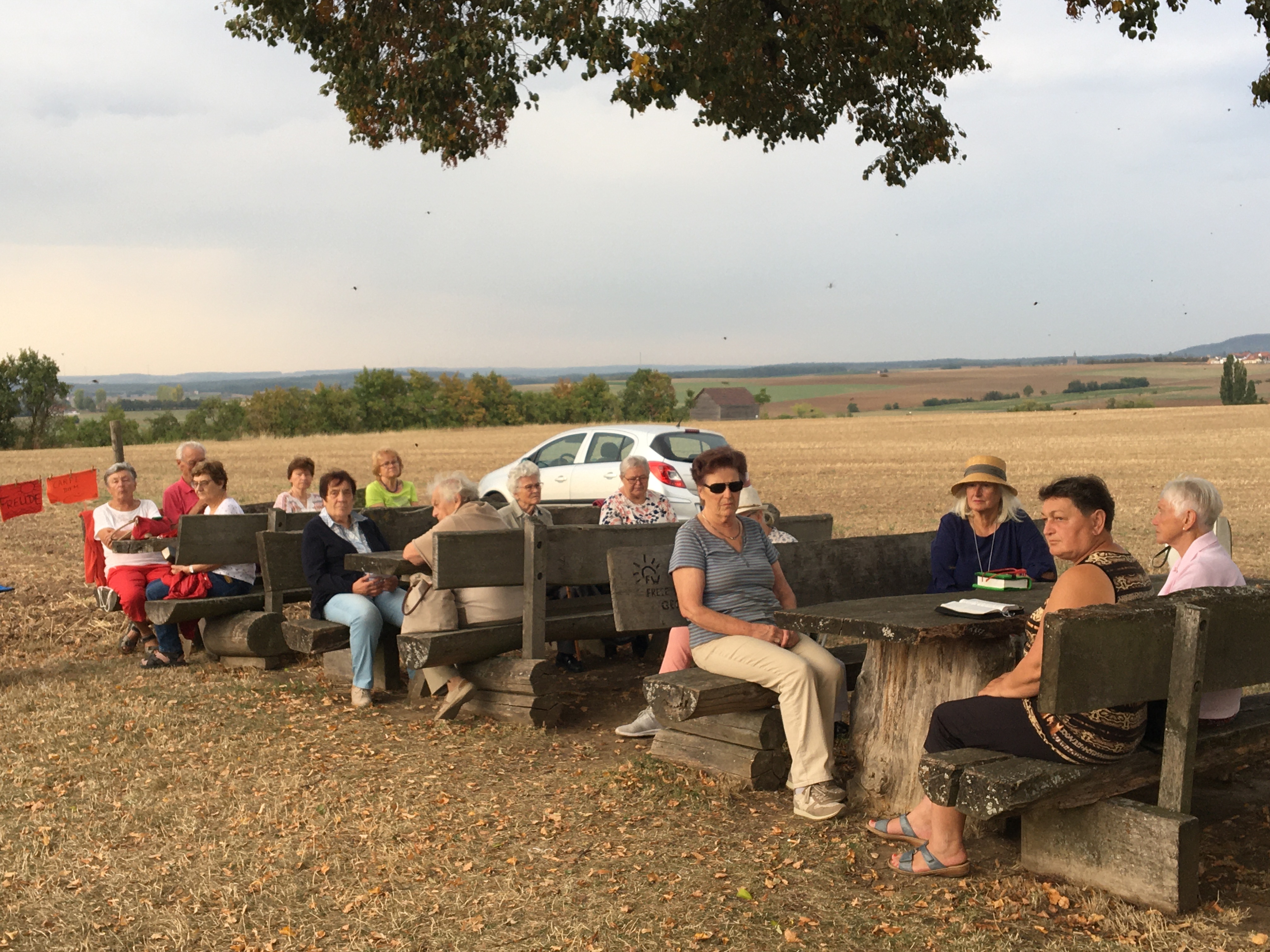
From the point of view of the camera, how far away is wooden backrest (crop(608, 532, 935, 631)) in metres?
5.42

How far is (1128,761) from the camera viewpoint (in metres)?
3.97

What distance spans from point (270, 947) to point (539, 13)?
23.9 feet

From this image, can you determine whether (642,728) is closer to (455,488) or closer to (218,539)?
(455,488)

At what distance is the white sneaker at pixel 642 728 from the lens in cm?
598

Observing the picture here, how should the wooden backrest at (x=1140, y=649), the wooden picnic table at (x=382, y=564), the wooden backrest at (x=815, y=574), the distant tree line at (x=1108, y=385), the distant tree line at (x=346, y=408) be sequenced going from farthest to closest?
the distant tree line at (x=1108, y=385) < the distant tree line at (x=346, y=408) < the wooden picnic table at (x=382, y=564) < the wooden backrest at (x=815, y=574) < the wooden backrest at (x=1140, y=649)

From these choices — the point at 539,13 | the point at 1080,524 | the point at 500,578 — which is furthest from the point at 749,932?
the point at 539,13

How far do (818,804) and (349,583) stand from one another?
346 cm

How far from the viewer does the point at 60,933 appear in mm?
3762

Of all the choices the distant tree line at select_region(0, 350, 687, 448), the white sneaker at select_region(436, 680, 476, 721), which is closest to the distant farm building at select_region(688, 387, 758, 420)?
the distant tree line at select_region(0, 350, 687, 448)

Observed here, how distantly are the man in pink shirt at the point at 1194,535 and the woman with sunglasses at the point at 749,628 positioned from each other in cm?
140

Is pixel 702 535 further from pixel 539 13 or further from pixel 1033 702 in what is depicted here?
pixel 539 13

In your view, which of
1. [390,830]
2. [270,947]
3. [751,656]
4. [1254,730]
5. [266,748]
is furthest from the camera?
[266,748]

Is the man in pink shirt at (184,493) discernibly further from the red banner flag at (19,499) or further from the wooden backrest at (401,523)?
the red banner flag at (19,499)

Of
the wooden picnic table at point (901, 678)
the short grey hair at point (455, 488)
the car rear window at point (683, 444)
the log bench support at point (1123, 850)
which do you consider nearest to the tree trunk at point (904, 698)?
the wooden picnic table at point (901, 678)
